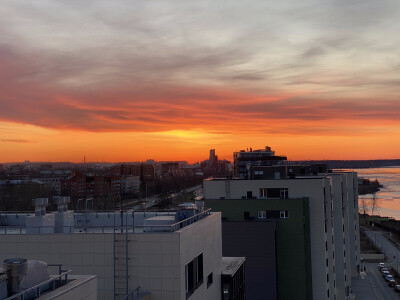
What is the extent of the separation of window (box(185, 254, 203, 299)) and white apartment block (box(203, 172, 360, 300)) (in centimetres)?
2891

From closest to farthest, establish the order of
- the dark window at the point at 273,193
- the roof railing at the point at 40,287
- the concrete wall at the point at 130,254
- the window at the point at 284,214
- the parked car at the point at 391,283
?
1. the roof railing at the point at 40,287
2. the concrete wall at the point at 130,254
3. the window at the point at 284,214
4. the dark window at the point at 273,193
5. the parked car at the point at 391,283

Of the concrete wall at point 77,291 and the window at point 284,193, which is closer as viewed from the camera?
the concrete wall at point 77,291

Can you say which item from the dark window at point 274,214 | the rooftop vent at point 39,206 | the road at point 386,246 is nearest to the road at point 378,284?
the road at point 386,246

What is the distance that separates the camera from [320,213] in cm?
4906

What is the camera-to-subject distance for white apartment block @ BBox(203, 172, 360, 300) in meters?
48.9

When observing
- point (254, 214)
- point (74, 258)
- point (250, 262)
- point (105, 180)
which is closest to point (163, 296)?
point (74, 258)

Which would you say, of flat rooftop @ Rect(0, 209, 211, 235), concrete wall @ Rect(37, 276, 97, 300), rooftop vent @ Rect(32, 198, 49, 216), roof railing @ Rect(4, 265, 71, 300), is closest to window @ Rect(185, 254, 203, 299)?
flat rooftop @ Rect(0, 209, 211, 235)

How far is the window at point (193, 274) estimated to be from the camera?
1838 cm

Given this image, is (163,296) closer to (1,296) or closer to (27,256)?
(27,256)

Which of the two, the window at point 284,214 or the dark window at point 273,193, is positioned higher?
the dark window at point 273,193

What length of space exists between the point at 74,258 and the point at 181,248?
173 inches

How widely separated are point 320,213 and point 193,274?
108 ft

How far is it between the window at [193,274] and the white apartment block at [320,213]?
94.9 feet

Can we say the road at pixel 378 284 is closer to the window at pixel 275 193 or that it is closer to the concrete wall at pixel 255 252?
the window at pixel 275 193
